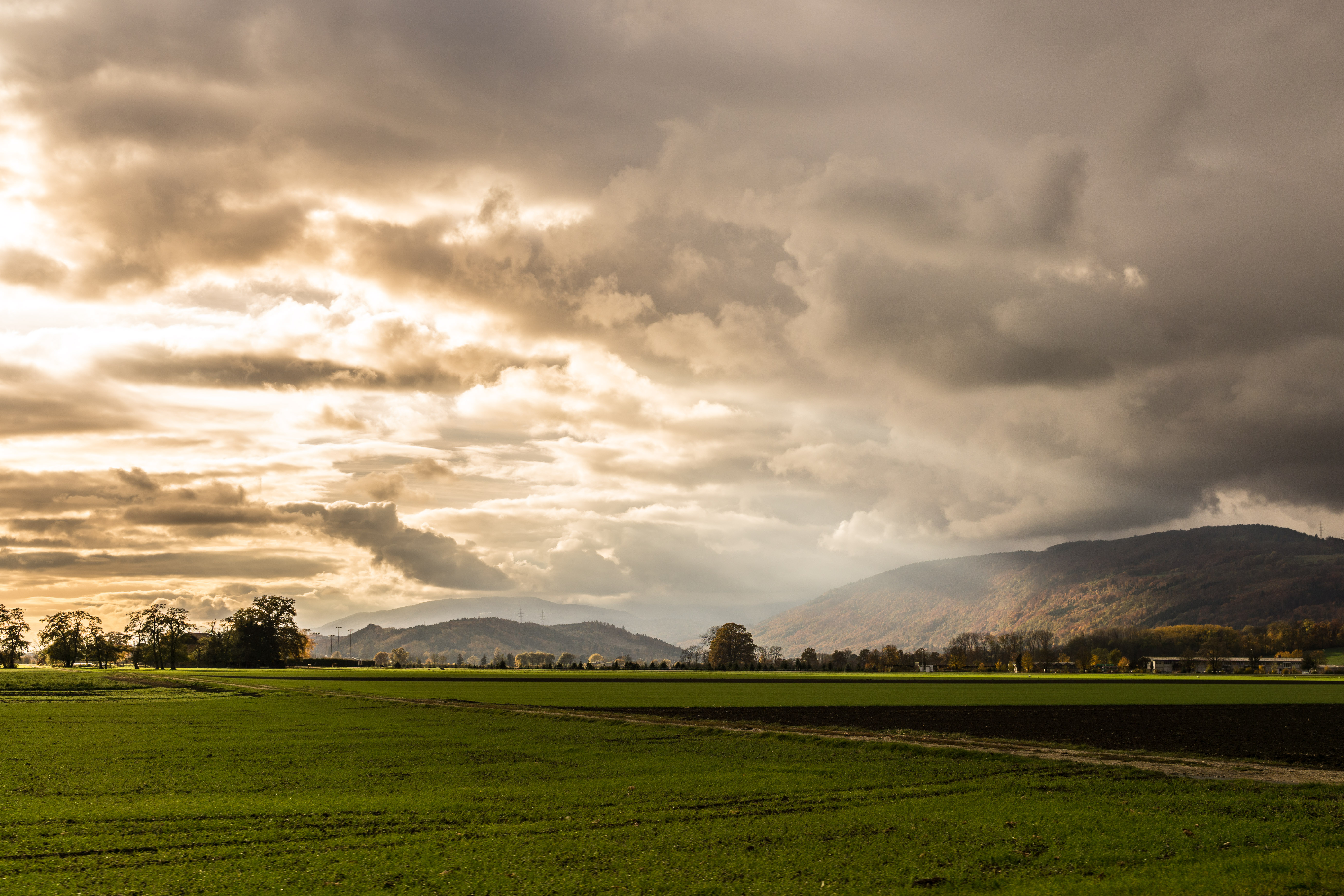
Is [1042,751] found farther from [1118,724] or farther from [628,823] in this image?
[628,823]

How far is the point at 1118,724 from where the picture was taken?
53.0m

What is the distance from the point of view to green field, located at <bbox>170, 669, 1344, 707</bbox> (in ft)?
253

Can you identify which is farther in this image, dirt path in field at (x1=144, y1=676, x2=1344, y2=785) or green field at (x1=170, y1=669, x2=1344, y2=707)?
green field at (x1=170, y1=669, x2=1344, y2=707)

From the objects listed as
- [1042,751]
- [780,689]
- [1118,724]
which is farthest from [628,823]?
[780,689]

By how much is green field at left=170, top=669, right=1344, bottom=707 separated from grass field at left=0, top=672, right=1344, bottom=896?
36.6m

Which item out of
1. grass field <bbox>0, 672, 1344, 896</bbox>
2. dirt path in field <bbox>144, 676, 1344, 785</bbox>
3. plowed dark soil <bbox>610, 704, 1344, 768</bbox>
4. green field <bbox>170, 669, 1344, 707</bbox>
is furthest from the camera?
green field <bbox>170, 669, 1344, 707</bbox>

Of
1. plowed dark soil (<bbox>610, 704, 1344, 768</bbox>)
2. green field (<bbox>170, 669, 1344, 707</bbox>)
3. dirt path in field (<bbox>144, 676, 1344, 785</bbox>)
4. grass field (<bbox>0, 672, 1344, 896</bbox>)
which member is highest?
grass field (<bbox>0, 672, 1344, 896</bbox>)

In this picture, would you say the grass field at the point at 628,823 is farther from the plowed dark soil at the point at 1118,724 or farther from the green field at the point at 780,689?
the green field at the point at 780,689

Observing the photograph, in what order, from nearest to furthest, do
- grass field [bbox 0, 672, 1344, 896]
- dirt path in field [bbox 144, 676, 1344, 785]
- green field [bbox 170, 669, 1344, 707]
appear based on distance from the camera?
grass field [bbox 0, 672, 1344, 896], dirt path in field [bbox 144, 676, 1344, 785], green field [bbox 170, 669, 1344, 707]

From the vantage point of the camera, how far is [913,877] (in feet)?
51.6

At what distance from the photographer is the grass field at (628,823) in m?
15.3

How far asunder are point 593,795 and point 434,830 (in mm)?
5746

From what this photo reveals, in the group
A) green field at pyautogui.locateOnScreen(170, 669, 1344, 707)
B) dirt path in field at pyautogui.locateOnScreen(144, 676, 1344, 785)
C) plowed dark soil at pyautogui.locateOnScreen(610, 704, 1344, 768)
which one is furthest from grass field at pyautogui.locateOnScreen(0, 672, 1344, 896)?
green field at pyautogui.locateOnScreen(170, 669, 1344, 707)

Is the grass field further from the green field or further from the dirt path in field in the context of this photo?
the green field
